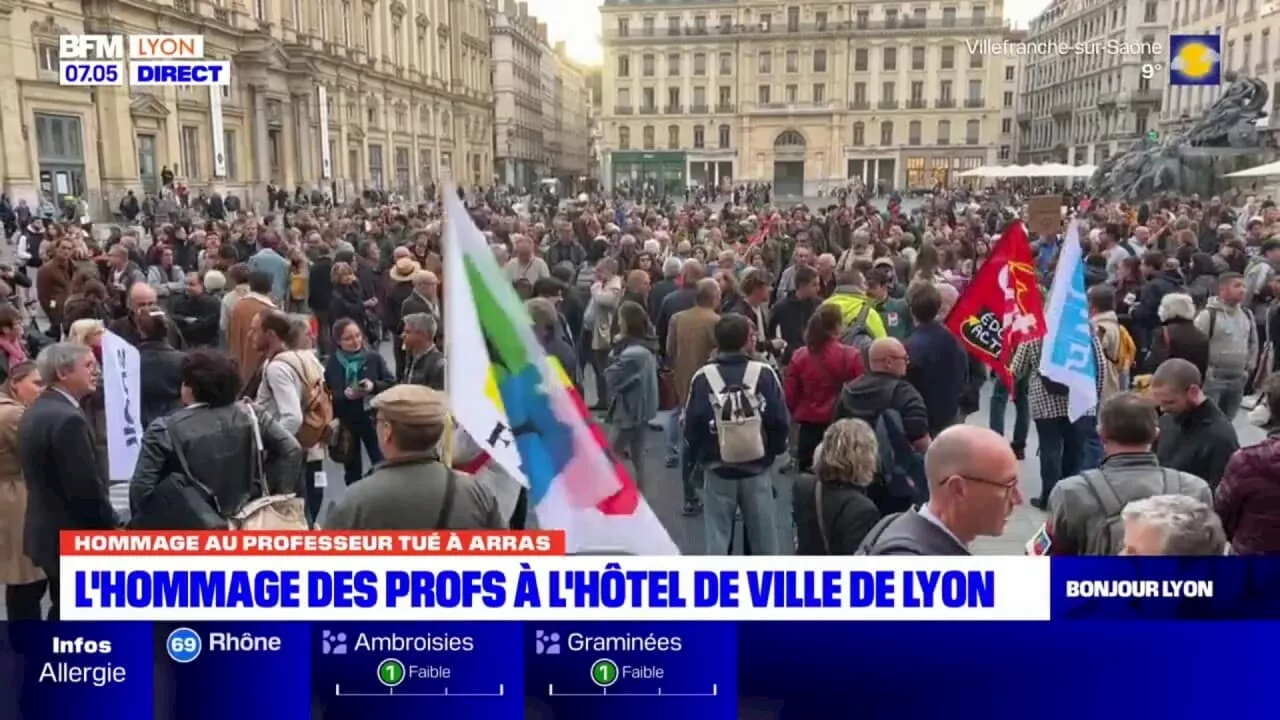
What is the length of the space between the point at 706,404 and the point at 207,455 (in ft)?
7.83

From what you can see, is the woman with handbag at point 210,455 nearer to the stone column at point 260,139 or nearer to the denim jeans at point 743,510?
the denim jeans at point 743,510

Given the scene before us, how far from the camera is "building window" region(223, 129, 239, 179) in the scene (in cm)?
3672

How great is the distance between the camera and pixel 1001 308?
18.1 ft

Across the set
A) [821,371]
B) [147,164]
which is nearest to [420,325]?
[821,371]

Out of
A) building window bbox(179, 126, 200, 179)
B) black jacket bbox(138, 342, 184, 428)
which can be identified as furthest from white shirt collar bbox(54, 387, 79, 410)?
building window bbox(179, 126, 200, 179)

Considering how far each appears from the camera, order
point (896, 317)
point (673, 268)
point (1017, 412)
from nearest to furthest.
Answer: point (896, 317), point (1017, 412), point (673, 268)

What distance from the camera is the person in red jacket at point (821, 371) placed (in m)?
5.82

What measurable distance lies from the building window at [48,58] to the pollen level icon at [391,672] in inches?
1168

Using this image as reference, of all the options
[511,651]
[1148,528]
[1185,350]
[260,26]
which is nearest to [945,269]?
[1185,350]

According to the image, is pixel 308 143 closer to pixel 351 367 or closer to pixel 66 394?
pixel 351 367

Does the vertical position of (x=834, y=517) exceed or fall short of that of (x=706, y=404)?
it falls short

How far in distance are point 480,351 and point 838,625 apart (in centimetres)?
122

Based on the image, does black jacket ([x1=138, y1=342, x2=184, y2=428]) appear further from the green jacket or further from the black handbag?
the green jacket

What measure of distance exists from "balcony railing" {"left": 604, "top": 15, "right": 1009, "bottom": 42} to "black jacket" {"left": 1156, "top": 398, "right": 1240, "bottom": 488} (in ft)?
259
